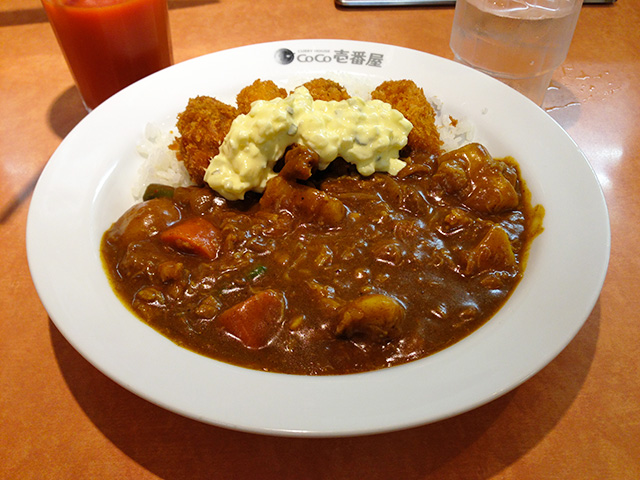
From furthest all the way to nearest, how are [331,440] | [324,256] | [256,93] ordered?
[256,93] < [324,256] < [331,440]

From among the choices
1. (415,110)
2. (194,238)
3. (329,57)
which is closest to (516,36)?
(415,110)

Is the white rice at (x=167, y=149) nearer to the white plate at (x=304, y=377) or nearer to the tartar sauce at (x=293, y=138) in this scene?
the white plate at (x=304, y=377)

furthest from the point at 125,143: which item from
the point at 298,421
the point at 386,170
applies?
the point at 298,421

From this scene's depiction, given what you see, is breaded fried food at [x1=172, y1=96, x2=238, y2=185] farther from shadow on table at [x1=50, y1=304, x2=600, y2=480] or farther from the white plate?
shadow on table at [x1=50, y1=304, x2=600, y2=480]

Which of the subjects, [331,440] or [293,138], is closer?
[331,440]

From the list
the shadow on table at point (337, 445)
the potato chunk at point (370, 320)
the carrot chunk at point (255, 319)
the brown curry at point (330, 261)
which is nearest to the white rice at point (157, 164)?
the brown curry at point (330, 261)

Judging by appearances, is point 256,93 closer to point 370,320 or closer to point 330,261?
point 330,261

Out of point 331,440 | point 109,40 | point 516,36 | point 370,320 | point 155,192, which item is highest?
point 516,36
